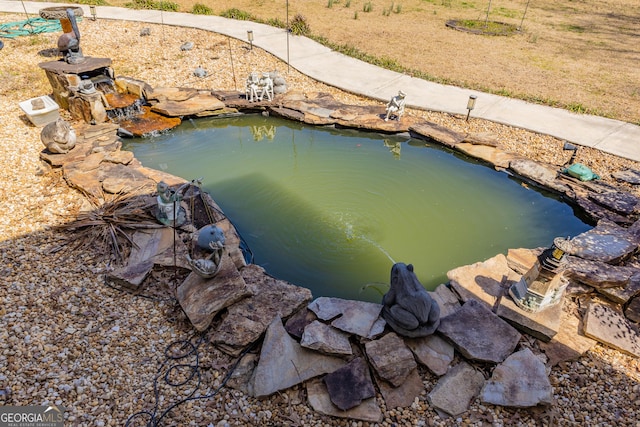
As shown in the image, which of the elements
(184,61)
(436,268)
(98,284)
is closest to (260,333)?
(98,284)

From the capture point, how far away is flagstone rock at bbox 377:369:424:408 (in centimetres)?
441

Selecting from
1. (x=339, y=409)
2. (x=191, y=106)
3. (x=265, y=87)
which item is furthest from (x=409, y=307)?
(x=191, y=106)

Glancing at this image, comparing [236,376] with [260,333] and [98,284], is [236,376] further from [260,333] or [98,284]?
[98,284]

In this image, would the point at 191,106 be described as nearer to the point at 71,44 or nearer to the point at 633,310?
the point at 71,44

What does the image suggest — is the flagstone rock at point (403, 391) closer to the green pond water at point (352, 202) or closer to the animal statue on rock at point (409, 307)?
the animal statue on rock at point (409, 307)

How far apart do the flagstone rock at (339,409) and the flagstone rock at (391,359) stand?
0.34 metres

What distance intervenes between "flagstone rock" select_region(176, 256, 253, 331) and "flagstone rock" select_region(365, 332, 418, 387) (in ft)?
5.96

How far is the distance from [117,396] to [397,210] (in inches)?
218

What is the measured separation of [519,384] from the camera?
4422mm

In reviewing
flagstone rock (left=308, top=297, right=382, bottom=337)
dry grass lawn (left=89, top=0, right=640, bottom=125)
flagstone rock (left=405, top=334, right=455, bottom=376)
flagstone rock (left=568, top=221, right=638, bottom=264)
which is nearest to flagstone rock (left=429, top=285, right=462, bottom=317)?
flagstone rock (left=405, top=334, right=455, bottom=376)

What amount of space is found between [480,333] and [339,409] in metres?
2.09

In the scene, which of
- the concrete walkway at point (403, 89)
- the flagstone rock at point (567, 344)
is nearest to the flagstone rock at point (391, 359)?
the flagstone rock at point (567, 344)

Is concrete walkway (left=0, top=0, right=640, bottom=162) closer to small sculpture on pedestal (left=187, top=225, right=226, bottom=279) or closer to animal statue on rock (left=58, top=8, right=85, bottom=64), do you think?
animal statue on rock (left=58, top=8, right=85, bottom=64)

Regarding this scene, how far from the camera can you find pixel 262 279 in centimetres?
563
